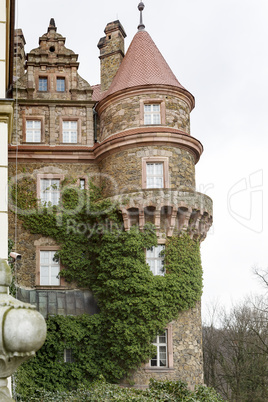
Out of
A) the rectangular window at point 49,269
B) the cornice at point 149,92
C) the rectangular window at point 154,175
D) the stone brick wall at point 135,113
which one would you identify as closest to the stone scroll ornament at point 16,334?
the rectangular window at point 154,175

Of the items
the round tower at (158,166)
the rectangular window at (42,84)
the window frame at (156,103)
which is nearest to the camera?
the round tower at (158,166)

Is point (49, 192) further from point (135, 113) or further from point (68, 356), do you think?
point (68, 356)

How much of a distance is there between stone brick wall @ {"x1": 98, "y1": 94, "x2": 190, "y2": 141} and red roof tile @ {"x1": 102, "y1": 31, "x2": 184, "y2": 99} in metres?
0.52

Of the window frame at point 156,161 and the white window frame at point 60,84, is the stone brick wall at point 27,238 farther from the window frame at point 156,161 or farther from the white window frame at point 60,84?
the white window frame at point 60,84

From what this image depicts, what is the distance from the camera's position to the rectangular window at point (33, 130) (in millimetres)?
22656

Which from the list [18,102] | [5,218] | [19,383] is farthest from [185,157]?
[5,218]

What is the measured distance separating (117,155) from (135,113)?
5.56ft

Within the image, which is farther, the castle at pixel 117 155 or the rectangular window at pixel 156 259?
the rectangular window at pixel 156 259

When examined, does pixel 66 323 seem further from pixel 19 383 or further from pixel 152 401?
pixel 152 401

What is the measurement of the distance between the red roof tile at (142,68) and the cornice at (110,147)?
1972 millimetres

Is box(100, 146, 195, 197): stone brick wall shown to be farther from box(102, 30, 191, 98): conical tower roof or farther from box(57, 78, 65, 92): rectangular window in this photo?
box(57, 78, 65, 92): rectangular window

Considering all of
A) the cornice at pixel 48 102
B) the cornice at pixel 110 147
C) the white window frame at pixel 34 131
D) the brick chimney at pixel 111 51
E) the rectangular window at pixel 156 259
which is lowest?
the rectangular window at pixel 156 259

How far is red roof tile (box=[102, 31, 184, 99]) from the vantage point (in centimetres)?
2184

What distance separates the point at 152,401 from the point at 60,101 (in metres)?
13.6
